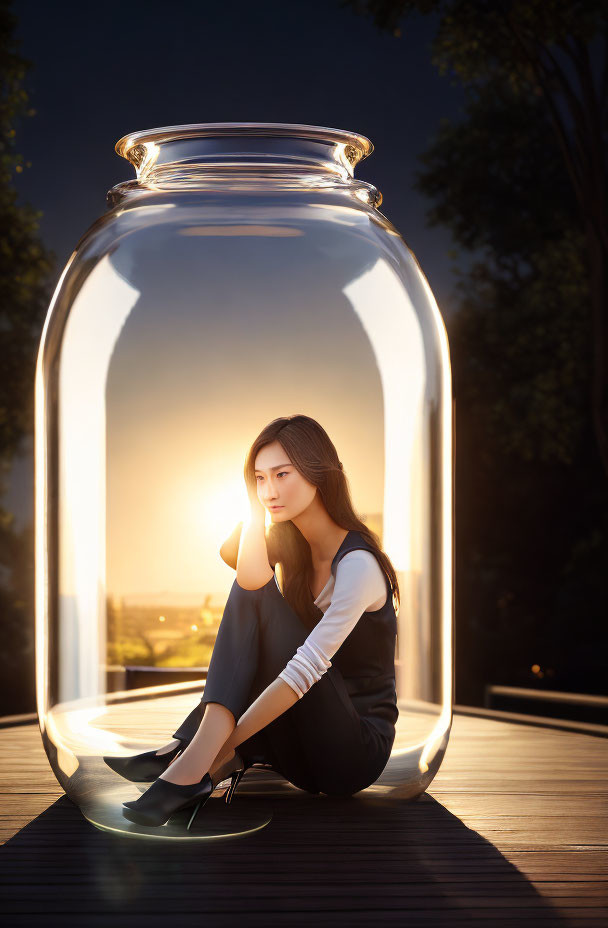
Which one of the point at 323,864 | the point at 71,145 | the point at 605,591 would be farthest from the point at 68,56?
the point at 323,864

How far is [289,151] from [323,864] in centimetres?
126

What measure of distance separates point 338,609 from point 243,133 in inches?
35.2

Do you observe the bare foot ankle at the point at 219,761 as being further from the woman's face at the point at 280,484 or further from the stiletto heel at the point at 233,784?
the woman's face at the point at 280,484

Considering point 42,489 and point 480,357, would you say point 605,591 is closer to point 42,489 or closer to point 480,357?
point 480,357

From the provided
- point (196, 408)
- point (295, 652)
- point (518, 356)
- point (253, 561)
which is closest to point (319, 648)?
point (295, 652)

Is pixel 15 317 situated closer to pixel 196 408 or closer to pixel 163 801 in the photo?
pixel 196 408

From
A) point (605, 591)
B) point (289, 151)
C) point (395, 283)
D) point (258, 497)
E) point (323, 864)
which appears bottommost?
point (605, 591)

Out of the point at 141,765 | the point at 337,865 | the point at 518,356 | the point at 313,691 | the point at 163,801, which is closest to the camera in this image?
the point at 337,865

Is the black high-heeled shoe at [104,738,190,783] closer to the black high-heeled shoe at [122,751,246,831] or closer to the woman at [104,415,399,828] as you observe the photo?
the woman at [104,415,399,828]

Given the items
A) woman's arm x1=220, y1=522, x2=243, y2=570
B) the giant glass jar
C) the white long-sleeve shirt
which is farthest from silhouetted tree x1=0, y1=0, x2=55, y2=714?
the white long-sleeve shirt

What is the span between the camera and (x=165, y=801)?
5.92 ft

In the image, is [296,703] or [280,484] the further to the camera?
[280,484]

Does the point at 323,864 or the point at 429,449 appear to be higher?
the point at 429,449

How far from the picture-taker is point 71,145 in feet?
38.9
